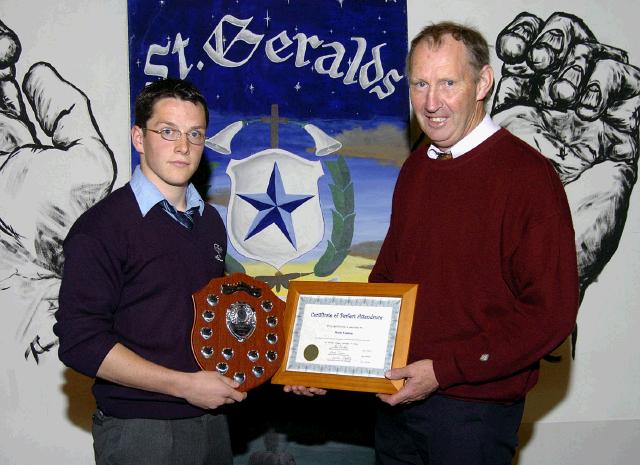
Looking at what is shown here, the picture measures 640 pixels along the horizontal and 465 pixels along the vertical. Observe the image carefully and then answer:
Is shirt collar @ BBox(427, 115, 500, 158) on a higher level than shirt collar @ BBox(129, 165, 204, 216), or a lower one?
higher

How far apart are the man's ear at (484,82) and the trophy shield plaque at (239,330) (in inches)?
36.8

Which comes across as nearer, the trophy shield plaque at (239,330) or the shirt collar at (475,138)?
the trophy shield plaque at (239,330)

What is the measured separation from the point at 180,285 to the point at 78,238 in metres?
0.33

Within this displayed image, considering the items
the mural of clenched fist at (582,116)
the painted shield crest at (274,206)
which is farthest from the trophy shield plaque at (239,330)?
the mural of clenched fist at (582,116)

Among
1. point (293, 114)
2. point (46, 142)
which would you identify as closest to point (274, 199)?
point (293, 114)

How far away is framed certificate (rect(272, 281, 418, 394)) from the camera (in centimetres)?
235

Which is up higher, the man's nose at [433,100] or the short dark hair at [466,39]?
the short dark hair at [466,39]

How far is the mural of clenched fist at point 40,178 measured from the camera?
12.2 feet

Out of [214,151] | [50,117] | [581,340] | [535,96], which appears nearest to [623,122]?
[535,96]

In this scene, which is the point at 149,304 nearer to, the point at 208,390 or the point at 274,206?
the point at 208,390

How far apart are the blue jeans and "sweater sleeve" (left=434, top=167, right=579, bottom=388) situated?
0.11 metres

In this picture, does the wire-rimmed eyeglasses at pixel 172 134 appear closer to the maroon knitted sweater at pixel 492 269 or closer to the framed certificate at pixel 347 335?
the framed certificate at pixel 347 335

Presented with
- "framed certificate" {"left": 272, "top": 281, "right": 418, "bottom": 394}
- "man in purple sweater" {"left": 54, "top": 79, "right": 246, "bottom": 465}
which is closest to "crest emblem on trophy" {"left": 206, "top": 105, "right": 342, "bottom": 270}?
"framed certificate" {"left": 272, "top": 281, "right": 418, "bottom": 394}

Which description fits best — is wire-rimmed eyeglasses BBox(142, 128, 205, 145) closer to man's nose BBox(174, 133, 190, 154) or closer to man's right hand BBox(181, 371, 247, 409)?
man's nose BBox(174, 133, 190, 154)
